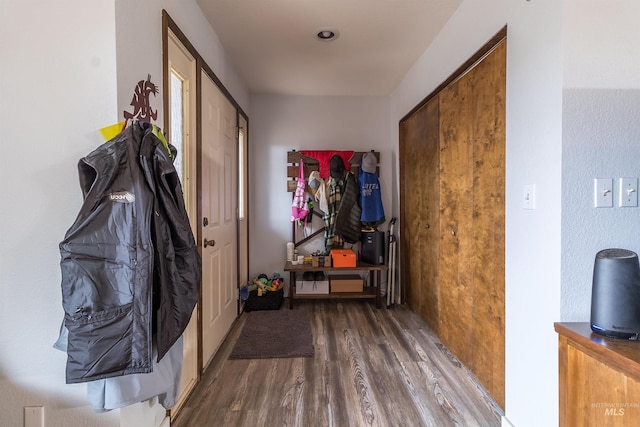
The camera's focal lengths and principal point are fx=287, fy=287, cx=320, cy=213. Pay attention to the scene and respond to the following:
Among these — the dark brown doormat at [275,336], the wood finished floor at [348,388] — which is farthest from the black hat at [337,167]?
the wood finished floor at [348,388]

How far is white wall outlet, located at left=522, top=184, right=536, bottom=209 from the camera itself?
1.31 m

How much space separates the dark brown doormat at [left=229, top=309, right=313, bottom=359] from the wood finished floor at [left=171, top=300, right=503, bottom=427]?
7cm

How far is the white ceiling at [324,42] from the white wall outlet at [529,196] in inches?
54.6

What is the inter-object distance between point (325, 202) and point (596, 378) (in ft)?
8.54

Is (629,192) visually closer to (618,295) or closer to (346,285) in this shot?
(618,295)

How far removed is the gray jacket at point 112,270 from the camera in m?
0.88

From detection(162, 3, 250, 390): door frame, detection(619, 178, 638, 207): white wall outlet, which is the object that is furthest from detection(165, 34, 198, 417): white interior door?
detection(619, 178, 638, 207): white wall outlet

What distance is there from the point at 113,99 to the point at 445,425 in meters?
2.18

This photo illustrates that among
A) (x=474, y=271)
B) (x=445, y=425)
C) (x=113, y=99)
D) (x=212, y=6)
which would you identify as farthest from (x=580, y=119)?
(x=212, y=6)

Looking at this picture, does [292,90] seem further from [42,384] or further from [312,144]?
[42,384]

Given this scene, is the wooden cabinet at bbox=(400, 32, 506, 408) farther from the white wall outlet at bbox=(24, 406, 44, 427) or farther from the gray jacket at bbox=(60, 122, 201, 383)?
the white wall outlet at bbox=(24, 406, 44, 427)

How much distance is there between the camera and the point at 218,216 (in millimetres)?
2303
